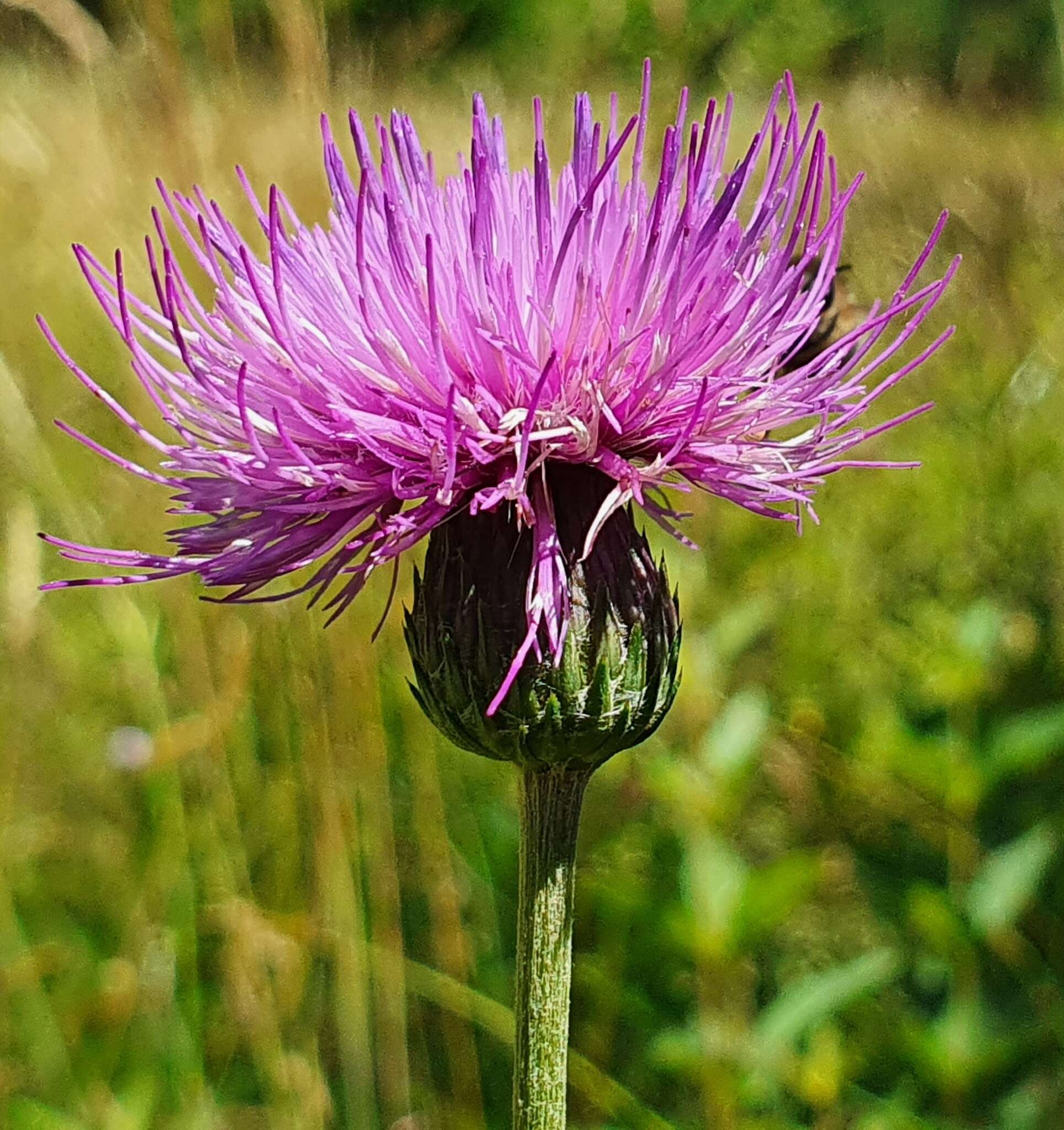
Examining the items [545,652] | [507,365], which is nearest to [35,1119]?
[545,652]

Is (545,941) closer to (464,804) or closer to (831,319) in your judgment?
(831,319)

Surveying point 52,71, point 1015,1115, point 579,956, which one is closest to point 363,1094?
point 579,956

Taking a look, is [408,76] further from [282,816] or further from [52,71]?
[282,816]

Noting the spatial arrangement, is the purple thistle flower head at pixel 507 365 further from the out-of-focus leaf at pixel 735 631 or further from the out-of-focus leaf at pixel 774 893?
the out-of-focus leaf at pixel 735 631

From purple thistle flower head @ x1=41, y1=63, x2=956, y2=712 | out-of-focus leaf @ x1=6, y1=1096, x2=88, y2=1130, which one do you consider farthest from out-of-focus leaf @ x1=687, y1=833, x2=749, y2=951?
out-of-focus leaf @ x1=6, y1=1096, x2=88, y2=1130

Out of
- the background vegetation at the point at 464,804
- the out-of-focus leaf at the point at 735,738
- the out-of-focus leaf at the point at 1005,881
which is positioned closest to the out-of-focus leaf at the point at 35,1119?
the background vegetation at the point at 464,804

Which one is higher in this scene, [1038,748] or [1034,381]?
[1034,381]
